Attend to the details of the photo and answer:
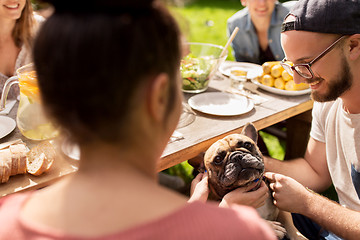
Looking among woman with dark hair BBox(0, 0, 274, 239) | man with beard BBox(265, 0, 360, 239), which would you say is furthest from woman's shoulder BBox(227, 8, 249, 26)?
woman with dark hair BBox(0, 0, 274, 239)

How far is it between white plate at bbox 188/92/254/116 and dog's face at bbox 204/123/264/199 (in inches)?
18.7

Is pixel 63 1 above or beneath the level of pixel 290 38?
above

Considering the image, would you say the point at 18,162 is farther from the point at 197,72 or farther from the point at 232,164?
the point at 197,72

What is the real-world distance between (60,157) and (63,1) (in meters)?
1.12

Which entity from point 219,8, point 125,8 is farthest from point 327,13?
point 219,8

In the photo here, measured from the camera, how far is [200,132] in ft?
6.56

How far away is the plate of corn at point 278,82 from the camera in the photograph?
252 centimetres

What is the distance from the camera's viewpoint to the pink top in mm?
669

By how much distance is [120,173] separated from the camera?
0.76 meters

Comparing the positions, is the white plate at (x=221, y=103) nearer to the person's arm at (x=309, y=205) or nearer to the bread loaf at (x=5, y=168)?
the person's arm at (x=309, y=205)

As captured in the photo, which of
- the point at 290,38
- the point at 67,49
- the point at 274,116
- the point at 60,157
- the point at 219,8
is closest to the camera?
the point at 67,49

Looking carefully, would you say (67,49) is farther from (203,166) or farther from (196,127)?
(196,127)

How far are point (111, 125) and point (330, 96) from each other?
5.03ft

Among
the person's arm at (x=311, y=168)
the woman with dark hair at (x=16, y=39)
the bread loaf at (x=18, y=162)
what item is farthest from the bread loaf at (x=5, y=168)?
the woman with dark hair at (x=16, y=39)
